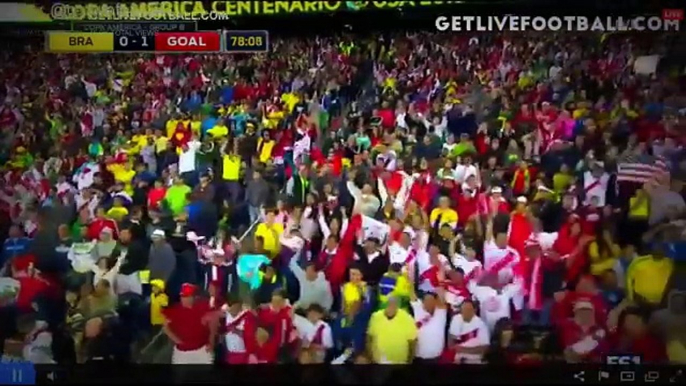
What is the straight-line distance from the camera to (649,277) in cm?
239

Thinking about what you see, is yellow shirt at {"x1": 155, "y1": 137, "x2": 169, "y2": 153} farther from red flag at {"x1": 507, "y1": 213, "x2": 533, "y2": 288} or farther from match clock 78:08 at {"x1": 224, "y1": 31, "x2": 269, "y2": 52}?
red flag at {"x1": 507, "y1": 213, "x2": 533, "y2": 288}

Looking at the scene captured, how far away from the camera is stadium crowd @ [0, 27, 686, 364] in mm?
2408

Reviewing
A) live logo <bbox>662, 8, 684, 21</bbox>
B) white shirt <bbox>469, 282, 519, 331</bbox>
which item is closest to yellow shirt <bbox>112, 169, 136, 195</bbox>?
white shirt <bbox>469, 282, 519, 331</bbox>

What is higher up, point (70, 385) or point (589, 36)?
point (589, 36)

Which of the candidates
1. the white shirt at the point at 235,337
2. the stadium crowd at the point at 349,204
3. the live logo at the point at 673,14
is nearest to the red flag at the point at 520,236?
the stadium crowd at the point at 349,204

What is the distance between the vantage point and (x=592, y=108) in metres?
2.45

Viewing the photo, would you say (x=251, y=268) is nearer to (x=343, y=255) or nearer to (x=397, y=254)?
(x=343, y=255)

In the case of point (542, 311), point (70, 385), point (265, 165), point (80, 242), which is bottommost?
point (70, 385)

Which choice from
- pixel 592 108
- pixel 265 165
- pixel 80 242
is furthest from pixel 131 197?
pixel 592 108

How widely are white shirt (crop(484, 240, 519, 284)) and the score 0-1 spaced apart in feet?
3.48

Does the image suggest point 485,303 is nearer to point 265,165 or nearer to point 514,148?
point 514,148

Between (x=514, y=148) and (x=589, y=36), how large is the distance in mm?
356

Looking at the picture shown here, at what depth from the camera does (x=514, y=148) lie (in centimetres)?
247

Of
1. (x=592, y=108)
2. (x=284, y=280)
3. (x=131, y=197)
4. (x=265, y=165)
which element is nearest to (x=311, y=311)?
(x=284, y=280)
